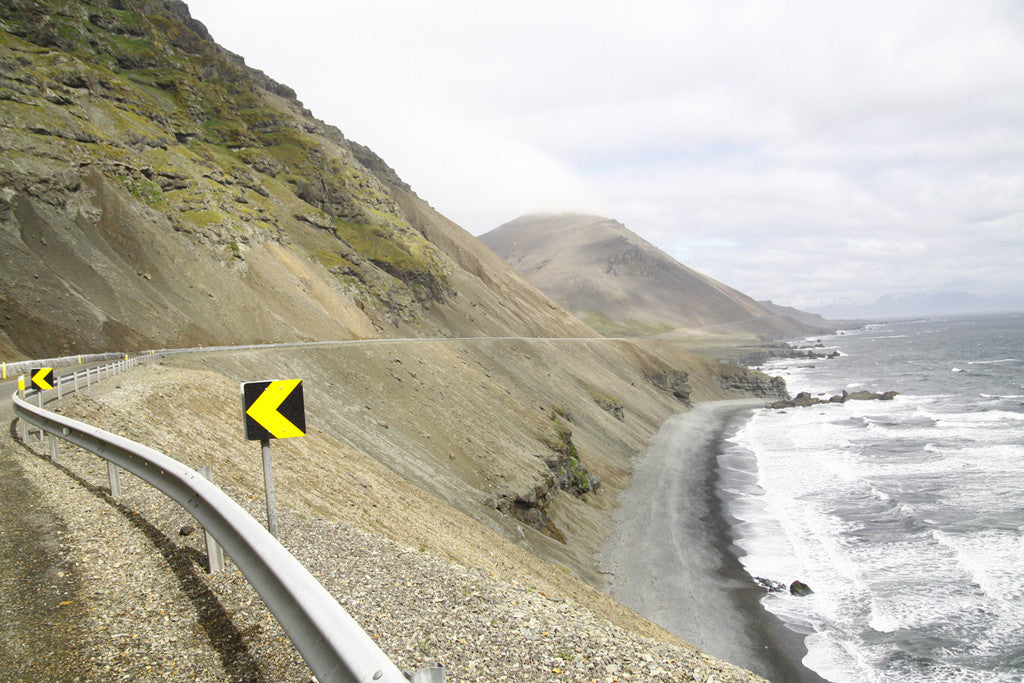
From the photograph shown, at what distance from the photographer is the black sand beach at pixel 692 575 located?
23281 mm

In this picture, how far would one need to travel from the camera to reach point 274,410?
25.9 feet

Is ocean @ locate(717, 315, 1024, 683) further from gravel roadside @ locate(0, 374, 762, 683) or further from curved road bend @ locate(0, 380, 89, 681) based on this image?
curved road bend @ locate(0, 380, 89, 681)

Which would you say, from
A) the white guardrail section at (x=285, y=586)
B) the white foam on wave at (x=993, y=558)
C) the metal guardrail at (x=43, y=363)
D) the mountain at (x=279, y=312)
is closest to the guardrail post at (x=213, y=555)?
the white guardrail section at (x=285, y=586)

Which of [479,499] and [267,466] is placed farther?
[479,499]

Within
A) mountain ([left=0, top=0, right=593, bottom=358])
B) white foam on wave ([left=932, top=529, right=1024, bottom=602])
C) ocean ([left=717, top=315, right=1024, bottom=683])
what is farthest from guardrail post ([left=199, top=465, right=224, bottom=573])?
mountain ([left=0, top=0, right=593, bottom=358])

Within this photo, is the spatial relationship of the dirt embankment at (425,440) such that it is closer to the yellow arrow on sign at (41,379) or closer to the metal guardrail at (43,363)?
the yellow arrow on sign at (41,379)

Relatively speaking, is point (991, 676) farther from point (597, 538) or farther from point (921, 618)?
point (597, 538)

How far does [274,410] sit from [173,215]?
181 ft

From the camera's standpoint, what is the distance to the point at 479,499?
29.0 m

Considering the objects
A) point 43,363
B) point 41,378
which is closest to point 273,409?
point 41,378

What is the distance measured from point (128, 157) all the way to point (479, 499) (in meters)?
48.2

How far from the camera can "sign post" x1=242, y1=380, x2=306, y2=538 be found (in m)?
7.75

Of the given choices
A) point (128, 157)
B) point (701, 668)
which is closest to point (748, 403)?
point (128, 157)

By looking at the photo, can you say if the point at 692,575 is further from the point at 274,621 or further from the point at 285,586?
the point at 285,586
